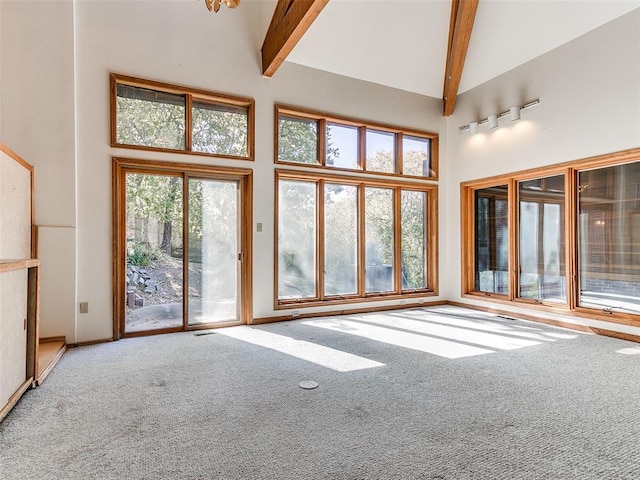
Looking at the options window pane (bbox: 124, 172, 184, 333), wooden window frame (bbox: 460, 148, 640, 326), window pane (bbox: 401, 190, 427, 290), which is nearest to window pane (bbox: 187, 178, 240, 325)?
window pane (bbox: 124, 172, 184, 333)

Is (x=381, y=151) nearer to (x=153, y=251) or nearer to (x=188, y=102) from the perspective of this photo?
(x=188, y=102)

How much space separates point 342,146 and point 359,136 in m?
0.38

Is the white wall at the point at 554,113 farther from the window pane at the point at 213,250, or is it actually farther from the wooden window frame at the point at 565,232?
the window pane at the point at 213,250

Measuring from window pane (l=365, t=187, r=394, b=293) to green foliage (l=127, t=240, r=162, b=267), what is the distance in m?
3.36

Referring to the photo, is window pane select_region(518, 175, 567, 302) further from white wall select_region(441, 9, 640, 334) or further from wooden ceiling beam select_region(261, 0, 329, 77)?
wooden ceiling beam select_region(261, 0, 329, 77)

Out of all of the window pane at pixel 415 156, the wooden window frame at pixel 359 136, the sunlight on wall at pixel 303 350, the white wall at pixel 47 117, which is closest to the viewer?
the sunlight on wall at pixel 303 350

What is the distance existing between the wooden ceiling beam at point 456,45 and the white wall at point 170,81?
5.51 feet

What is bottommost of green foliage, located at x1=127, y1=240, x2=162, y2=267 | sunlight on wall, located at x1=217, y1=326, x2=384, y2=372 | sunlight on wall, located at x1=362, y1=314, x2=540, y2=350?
sunlight on wall, located at x1=362, y1=314, x2=540, y2=350

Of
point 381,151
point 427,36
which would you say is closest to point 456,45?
point 427,36

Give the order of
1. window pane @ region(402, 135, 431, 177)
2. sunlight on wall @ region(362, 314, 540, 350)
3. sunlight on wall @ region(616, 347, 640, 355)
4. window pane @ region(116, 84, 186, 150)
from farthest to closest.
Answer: window pane @ region(402, 135, 431, 177)
window pane @ region(116, 84, 186, 150)
sunlight on wall @ region(362, 314, 540, 350)
sunlight on wall @ region(616, 347, 640, 355)

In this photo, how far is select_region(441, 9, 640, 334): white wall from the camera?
14.7 ft

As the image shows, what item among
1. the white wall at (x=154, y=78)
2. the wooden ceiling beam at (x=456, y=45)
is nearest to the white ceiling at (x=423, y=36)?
the wooden ceiling beam at (x=456, y=45)

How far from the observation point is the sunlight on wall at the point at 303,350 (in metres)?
3.51

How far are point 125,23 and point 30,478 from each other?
4806 millimetres
